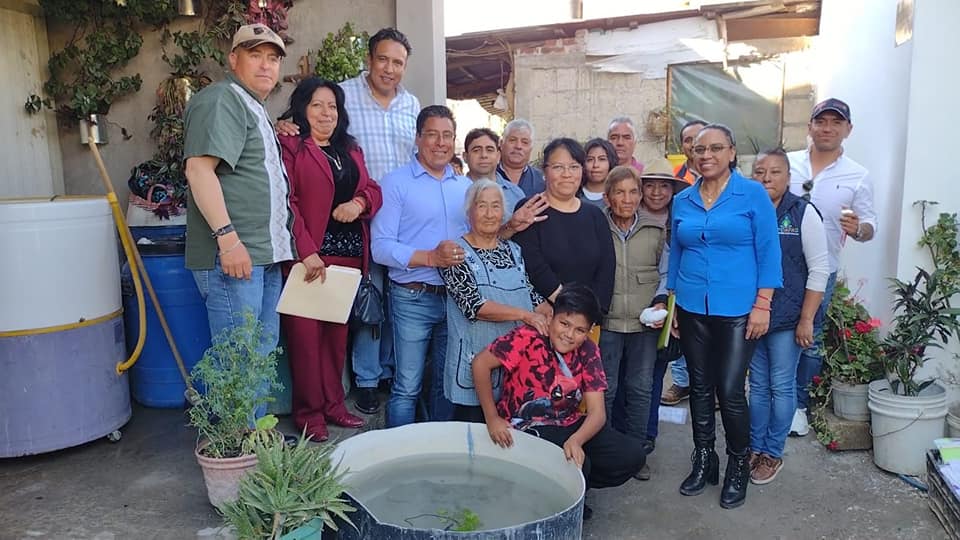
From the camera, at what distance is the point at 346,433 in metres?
3.49

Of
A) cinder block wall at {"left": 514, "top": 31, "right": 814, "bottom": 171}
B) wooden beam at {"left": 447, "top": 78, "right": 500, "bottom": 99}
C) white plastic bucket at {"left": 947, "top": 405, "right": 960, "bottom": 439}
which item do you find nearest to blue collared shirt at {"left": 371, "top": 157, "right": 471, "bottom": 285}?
white plastic bucket at {"left": 947, "top": 405, "right": 960, "bottom": 439}

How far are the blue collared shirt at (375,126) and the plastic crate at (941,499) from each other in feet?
9.08

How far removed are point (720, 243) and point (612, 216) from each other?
53cm

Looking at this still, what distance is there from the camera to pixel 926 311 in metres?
3.36

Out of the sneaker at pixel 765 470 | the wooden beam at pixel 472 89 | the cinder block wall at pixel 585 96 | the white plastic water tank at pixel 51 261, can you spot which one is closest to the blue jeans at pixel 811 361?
the sneaker at pixel 765 470

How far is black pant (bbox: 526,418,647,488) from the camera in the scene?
2723 mm

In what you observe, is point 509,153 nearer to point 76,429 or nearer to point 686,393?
point 686,393

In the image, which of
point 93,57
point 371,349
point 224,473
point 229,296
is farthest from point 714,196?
point 93,57

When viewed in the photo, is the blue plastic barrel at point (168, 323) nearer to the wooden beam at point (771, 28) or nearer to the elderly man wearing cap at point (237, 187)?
the elderly man wearing cap at point (237, 187)

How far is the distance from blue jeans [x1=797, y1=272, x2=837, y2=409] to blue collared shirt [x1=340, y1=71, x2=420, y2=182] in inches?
89.6

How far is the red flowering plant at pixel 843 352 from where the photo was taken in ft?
11.9

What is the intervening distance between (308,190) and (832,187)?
265 centimetres

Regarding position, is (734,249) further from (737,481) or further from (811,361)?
(811,361)

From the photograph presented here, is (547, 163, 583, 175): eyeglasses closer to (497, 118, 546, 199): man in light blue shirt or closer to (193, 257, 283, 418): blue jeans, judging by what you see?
(497, 118, 546, 199): man in light blue shirt
